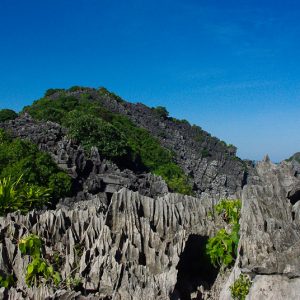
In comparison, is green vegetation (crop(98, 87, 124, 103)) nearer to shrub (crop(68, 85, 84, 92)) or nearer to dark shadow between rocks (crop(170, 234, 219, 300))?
shrub (crop(68, 85, 84, 92))

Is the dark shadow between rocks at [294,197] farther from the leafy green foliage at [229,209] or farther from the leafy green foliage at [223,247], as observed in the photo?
the leafy green foliage at [229,209]

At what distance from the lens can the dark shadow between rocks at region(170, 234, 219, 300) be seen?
65.9ft

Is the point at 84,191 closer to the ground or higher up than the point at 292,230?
higher up

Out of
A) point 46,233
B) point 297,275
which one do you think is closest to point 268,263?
point 297,275

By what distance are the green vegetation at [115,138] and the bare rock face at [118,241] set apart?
1011 inches

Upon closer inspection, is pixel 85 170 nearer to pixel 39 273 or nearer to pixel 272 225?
pixel 39 273

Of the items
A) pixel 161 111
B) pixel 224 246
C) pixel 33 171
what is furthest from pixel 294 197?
pixel 161 111

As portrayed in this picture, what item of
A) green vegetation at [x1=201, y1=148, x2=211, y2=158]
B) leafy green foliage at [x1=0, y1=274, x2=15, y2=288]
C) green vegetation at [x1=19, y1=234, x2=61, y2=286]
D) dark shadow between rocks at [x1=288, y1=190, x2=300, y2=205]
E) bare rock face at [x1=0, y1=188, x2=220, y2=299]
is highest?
green vegetation at [x1=201, y1=148, x2=211, y2=158]

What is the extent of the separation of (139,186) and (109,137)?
1489 centimetres

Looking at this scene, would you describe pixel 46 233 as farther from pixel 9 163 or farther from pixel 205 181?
pixel 205 181

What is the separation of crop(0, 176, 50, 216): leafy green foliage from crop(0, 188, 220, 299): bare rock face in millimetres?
5245

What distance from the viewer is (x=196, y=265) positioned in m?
20.8

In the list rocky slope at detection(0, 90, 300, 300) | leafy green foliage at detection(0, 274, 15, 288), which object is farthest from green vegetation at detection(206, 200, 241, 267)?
leafy green foliage at detection(0, 274, 15, 288)

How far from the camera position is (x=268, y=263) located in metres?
15.4
